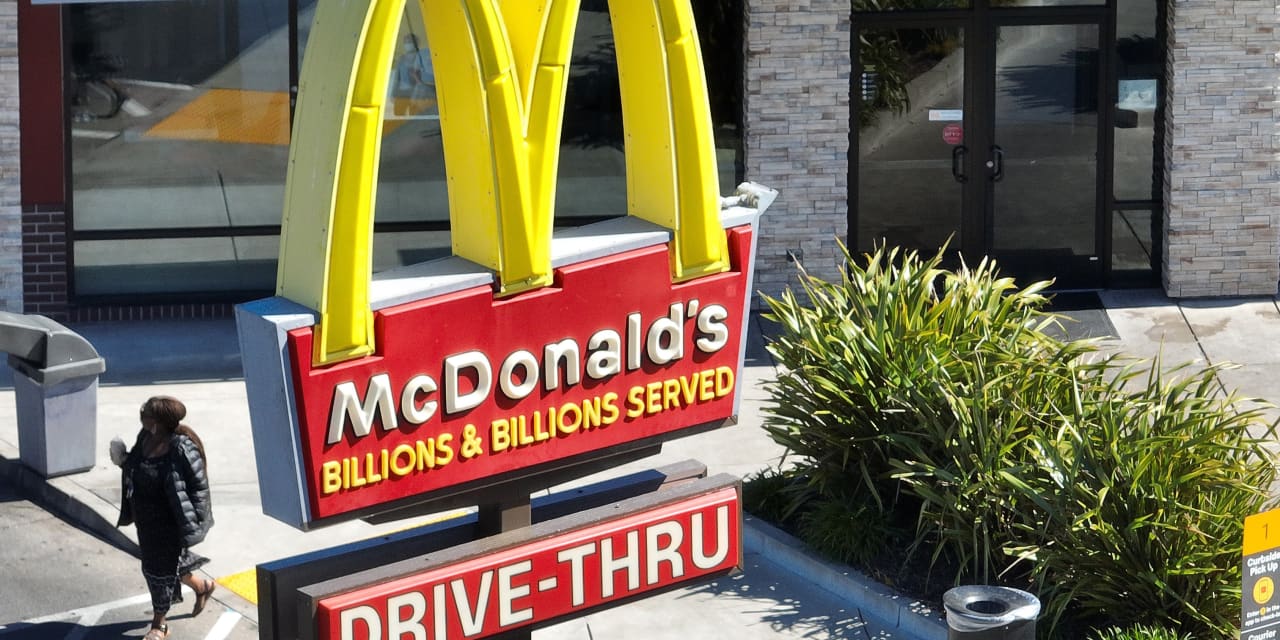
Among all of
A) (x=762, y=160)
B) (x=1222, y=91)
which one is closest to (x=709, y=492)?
(x=762, y=160)

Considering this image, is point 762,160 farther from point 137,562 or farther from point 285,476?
point 285,476

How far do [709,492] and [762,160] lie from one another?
8702 mm

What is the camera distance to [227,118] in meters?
15.8

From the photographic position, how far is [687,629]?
10.0 meters

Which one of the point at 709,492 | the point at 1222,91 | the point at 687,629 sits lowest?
the point at 687,629

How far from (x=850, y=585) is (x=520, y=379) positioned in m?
3.88

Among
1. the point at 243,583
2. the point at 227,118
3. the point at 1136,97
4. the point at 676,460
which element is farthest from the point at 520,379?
the point at 1136,97

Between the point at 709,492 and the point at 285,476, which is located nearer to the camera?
the point at 285,476

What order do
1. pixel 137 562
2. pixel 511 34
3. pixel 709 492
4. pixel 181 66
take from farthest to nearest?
1. pixel 181 66
2. pixel 137 562
3. pixel 709 492
4. pixel 511 34

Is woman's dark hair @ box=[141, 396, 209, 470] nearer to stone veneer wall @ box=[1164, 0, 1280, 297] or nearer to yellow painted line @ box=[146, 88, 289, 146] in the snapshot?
yellow painted line @ box=[146, 88, 289, 146]

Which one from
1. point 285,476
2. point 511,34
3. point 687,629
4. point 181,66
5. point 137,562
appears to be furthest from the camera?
point 181,66

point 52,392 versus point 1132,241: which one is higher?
point 1132,241

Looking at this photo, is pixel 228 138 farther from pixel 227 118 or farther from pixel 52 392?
pixel 52 392

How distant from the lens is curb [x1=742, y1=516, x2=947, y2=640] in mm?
9805
